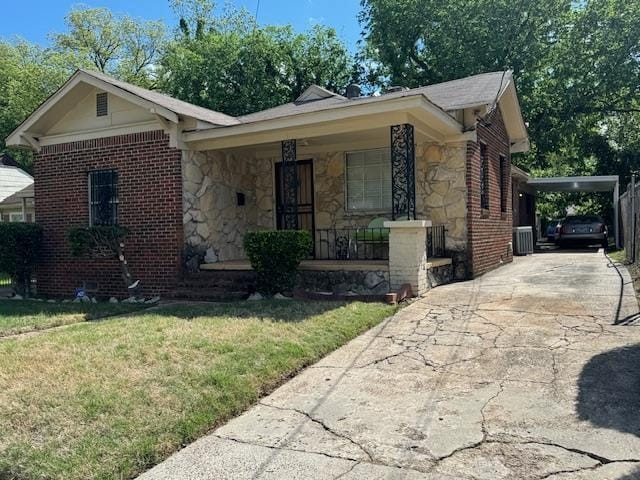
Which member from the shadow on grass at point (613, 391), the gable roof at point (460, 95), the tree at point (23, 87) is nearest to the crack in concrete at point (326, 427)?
the shadow on grass at point (613, 391)

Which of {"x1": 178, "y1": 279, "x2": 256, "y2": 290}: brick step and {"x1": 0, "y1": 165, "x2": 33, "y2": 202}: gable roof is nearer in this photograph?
{"x1": 178, "y1": 279, "x2": 256, "y2": 290}: brick step

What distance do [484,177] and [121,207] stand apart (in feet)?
24.8

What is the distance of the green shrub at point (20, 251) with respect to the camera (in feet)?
34.2

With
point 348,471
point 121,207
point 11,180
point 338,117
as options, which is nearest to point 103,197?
point 121,207

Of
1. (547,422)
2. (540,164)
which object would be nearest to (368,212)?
(547,422)

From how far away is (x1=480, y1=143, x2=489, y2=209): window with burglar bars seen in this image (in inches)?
450

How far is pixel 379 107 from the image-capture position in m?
7.96

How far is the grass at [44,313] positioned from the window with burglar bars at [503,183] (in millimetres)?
9152

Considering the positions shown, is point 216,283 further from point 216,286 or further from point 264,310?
point 264,310

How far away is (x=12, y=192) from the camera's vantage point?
22.1 meters

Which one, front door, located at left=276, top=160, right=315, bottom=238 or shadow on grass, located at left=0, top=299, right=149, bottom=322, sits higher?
front door, located at left=276, top=160, right=315, bottom=238

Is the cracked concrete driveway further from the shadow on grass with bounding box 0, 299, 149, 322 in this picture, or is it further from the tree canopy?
the tree canopy

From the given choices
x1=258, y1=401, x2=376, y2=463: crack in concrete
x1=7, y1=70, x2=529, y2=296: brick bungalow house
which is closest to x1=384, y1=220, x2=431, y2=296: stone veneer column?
x1=7, y1=70, x2=529, y2=296: brick bungalow house

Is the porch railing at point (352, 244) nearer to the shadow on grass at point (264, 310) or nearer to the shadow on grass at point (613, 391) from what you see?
the shadow on grass at point (264, 310)
